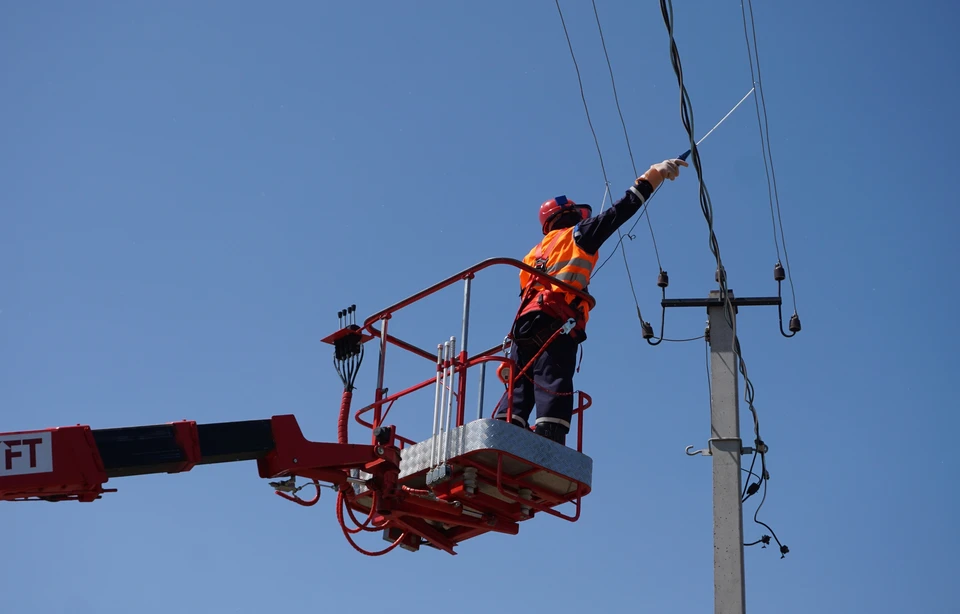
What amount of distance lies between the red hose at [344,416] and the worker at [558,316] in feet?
4.58

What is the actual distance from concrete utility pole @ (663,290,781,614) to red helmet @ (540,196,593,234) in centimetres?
273

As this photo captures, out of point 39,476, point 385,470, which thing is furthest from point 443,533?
point 39,476

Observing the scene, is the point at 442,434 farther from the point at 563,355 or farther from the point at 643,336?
the point at 643,336

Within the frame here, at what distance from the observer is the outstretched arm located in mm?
11062

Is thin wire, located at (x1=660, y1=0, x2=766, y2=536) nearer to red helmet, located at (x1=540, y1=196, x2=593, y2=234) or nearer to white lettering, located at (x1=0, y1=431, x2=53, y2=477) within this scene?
red helmet, located at (x1=540, y1=196, x2=593, y2=234)

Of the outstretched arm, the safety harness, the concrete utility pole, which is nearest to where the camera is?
the safety harness

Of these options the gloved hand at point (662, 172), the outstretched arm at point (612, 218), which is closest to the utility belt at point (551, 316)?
the outstretched arm at point (612, 218)

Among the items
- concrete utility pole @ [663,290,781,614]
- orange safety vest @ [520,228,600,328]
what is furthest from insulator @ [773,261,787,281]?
orange safety vest @ [520,228,600,328]

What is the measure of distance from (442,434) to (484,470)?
1.37 ft

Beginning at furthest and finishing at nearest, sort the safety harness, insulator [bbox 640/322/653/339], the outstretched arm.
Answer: insulator [bbox 640/322/653/339] → the outstretched arm → the safety harness

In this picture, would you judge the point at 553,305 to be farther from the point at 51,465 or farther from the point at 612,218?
the point at 51,465

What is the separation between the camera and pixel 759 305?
47.2 ft

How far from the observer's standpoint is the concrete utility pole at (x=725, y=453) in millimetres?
12797

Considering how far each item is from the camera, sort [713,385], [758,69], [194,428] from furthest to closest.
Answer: [713,385] < [758,69] < [194,428]
